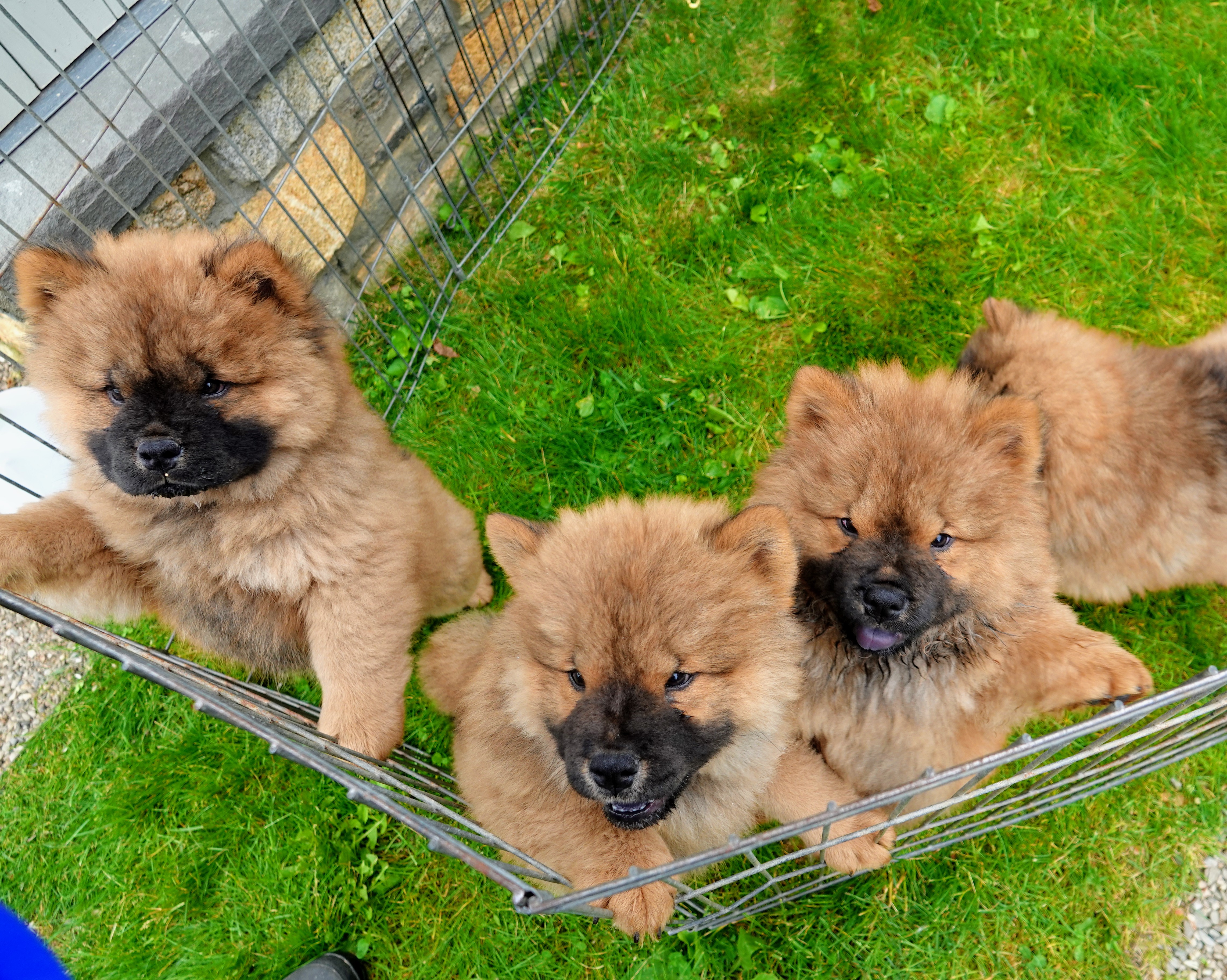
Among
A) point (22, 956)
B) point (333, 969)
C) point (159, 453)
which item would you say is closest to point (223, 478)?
point (159, 453)

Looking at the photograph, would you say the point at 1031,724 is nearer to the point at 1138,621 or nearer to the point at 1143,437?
the point at 1138,621

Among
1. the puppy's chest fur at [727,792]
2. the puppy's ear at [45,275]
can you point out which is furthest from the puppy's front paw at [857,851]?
the puppy's ear at [45,275]

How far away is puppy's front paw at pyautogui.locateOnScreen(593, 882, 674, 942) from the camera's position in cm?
202

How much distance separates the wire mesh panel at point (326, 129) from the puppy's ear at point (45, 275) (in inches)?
12.0

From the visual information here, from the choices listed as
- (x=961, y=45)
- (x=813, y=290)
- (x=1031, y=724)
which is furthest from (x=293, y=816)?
(x=961, y=45)

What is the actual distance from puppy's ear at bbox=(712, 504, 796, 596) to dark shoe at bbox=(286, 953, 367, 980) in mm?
2171

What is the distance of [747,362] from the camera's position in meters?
3.51

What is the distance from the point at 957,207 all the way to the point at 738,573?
2.65m

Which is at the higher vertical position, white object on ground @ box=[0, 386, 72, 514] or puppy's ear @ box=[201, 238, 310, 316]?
puppy's ear @ box=[201, 238, 310, 316]

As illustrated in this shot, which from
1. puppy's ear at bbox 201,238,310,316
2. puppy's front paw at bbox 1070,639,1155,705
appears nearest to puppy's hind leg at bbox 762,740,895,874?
puppy's front paw at bbox 1070,639,1155,705

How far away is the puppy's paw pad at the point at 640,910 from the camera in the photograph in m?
2.02

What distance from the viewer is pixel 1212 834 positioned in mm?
2834

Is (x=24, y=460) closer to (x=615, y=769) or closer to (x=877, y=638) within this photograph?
(x=615, y=769)

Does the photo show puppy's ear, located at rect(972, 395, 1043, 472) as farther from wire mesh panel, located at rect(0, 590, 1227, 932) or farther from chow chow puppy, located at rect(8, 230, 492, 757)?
chow chow puppy, located at rect(8, 230, 492, 757)
